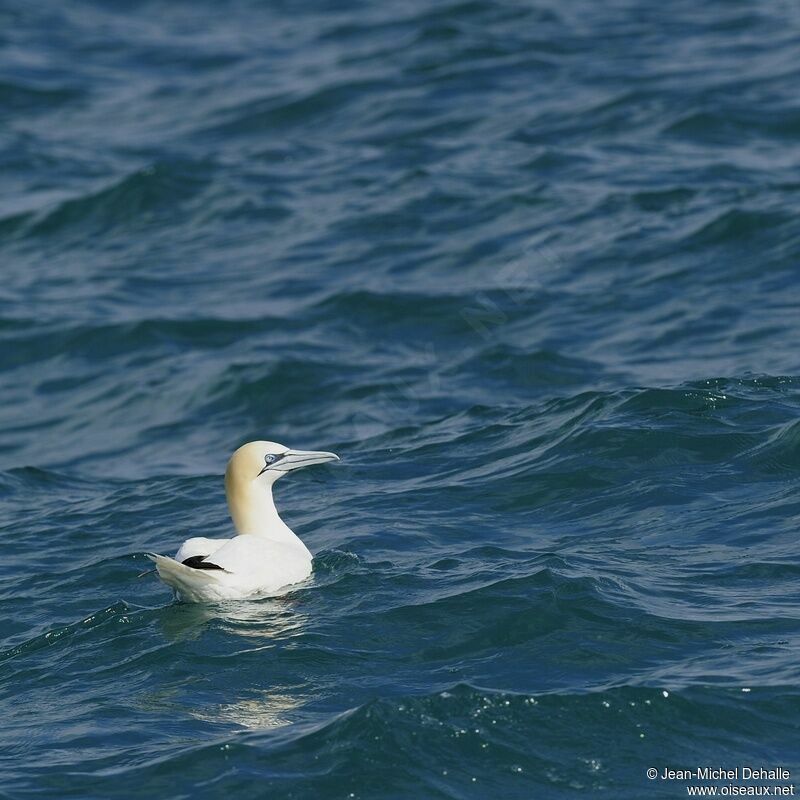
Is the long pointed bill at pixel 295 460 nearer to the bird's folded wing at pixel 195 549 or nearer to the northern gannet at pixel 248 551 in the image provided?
the northern gannet at pixel 248 551

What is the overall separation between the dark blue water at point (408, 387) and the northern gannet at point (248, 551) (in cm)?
16

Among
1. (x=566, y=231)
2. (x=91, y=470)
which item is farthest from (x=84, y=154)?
(x=91, y=470)

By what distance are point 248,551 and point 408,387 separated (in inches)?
213

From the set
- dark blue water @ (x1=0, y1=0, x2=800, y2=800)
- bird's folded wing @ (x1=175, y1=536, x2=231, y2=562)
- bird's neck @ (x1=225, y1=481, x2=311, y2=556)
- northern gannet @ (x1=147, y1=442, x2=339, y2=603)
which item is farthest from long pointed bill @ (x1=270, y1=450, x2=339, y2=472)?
bird's folded wing @ (x1=175, y1=536, x2=231, y2=562)

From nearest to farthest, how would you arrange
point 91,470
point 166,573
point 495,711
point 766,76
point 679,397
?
point 495,711 → point 166,573 → point 679,397 → point 91,470 → point 766,76

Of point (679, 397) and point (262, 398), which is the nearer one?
point (679, 397)

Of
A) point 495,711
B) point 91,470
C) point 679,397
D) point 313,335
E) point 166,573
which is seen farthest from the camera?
point 313,335

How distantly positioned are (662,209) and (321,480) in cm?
678

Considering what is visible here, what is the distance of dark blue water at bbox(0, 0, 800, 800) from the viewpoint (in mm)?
7840

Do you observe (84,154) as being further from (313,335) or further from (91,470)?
(91,470)

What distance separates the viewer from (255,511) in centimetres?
1036

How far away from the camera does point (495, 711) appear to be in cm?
779

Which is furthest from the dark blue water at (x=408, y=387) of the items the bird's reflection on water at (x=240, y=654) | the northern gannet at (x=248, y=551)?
the northern gannet at (x=248, y=551)

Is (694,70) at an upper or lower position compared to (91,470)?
upper
